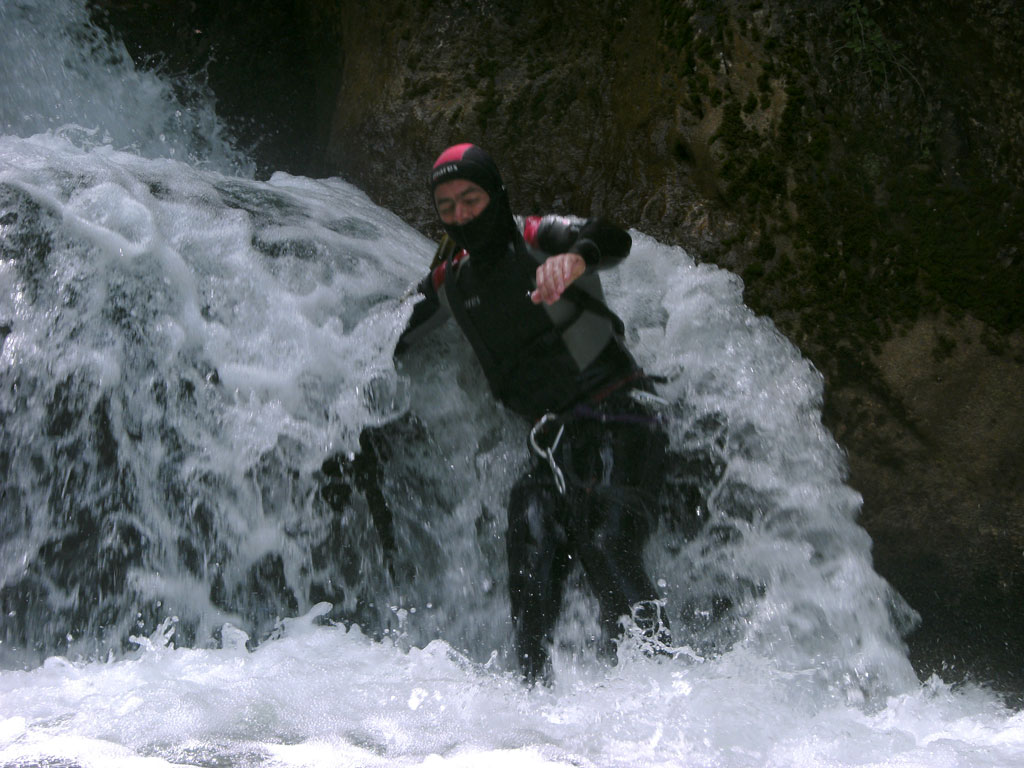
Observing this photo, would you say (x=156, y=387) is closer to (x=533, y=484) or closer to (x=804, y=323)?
(x=533, y=484)

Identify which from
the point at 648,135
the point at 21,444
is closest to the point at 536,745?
the point at 21,444

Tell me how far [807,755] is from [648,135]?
2382 millimetres

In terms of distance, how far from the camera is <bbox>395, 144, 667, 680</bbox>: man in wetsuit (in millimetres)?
2525

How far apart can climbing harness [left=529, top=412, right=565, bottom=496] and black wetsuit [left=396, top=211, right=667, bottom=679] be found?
0.5 inches

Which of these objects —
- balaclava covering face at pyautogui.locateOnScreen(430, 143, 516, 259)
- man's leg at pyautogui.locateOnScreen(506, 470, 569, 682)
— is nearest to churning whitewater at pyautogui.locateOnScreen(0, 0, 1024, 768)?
man's leg at pyautogui.locateOnScreen(506, 470, 569, 682)

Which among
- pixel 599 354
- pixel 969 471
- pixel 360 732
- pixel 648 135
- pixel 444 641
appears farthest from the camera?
pixel 648 135

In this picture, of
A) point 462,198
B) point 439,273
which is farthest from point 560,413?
point 462,198

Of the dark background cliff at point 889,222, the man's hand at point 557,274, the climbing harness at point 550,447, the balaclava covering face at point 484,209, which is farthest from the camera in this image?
the dark background cliff at point 889,222

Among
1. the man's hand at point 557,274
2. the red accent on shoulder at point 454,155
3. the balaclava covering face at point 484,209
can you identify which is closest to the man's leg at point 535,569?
the man's hand at point 557,274

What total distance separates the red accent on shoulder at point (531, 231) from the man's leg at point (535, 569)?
0.70 m

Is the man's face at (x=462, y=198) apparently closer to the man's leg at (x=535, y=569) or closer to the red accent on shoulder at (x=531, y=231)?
the red accent on shoulder at (x=531, y=231)

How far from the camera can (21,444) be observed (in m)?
2.58

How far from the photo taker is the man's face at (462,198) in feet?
8.07

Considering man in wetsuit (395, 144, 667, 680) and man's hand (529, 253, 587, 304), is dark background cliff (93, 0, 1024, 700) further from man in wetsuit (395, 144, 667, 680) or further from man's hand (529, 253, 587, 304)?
man's hand (529, 253, 587, 304)
